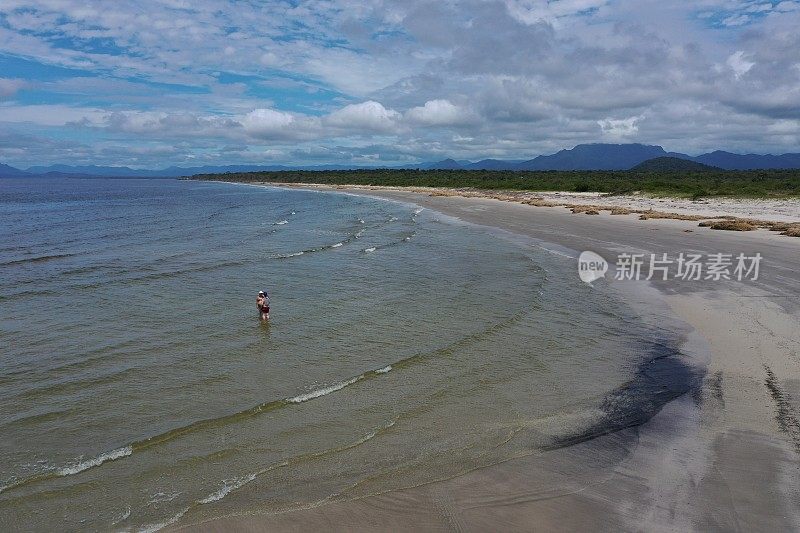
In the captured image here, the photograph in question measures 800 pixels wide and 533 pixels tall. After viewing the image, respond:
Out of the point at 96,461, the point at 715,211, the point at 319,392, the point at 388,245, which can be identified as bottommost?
the point at 96,461

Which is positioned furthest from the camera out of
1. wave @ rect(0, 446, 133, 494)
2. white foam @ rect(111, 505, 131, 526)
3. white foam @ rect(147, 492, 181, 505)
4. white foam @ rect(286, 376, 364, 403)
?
white foam @ rect(286, 376, 364, 403)

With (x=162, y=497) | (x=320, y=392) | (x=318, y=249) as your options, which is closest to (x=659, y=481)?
(x=320, y=392)

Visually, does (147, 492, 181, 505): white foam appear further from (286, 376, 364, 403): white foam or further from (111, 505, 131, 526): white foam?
(286, 376, 364, 403): white foam

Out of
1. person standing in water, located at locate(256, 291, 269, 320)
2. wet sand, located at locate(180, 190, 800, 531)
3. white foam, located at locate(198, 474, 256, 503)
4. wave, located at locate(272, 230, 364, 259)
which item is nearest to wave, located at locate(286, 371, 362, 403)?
white foam, located at locate(198, 474, 256, 503)

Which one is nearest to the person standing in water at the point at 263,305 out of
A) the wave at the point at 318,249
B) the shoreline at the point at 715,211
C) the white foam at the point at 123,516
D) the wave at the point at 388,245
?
the white foam at the point at 123,516

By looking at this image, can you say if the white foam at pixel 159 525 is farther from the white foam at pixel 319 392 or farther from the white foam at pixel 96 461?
the white foam at pixel 319 392

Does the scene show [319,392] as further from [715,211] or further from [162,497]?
[715,211]

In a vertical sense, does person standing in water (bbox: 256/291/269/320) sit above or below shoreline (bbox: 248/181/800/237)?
below
